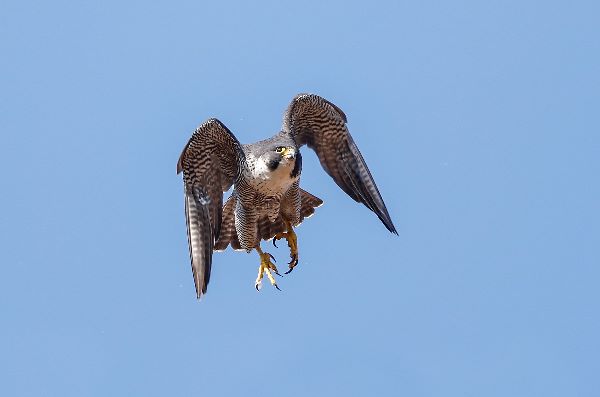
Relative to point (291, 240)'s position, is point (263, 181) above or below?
above

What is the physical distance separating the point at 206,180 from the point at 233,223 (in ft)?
4.40

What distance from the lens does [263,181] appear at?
2127cm

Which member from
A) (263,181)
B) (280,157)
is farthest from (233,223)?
(280,157)

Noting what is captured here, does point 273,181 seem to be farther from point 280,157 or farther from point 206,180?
point 206,180

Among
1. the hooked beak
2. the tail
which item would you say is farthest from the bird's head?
the tail

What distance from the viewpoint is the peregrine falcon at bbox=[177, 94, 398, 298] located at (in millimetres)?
21250

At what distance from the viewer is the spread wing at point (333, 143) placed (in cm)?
2223

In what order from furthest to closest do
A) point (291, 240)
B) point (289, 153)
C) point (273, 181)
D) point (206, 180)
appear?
point (291, 240) → point (206, 180) → point (273, 181) → point (289, 153)

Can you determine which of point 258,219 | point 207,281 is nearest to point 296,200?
point 258,219

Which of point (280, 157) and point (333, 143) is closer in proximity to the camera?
point (280, 157)

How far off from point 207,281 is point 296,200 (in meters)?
2.17

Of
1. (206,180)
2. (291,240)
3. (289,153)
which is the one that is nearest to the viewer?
(289,153)

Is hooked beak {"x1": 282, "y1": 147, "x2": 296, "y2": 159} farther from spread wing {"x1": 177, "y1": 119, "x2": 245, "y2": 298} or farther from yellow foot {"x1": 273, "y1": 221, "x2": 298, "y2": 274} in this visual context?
yellow foot {"x1": 273, "y1": 221, "x2": 298, "y2": 274}

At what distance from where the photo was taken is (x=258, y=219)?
72.6ft
